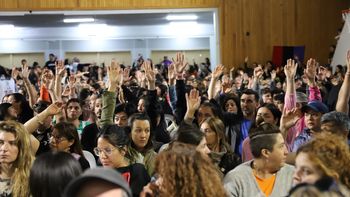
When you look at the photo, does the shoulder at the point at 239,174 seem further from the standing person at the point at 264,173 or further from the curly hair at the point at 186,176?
the curly hair at the point at 186,176

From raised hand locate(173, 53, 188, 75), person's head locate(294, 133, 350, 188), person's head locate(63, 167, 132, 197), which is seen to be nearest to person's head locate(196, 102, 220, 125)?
raised hand locate(173, 53, 188, 75)

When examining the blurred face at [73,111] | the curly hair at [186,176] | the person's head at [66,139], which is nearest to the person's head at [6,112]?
the blurred face at [73,111]

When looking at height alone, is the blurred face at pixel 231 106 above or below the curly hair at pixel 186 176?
above

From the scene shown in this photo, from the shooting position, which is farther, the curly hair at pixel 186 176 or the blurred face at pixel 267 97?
the blurred face at pixel 267 97

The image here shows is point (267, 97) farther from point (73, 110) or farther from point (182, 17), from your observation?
point (182, 17)

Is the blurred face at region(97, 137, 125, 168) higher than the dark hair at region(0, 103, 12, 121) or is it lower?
lower

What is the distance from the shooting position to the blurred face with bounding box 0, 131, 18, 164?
3787 mm

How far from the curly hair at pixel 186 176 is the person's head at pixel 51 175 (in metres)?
0.43

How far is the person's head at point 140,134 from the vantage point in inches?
205

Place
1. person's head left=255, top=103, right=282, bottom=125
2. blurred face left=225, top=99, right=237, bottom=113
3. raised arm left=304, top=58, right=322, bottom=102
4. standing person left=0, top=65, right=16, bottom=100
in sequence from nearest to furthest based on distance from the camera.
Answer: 1. person's head left=255, top=103, right=282, bottom=125
2. blurred face left=225, top=99, right=237, bottom=113
3. raised arm left=304, top=58, right=322, bottom=102
4. standing person left=0, top=65, right=16, bottom=100

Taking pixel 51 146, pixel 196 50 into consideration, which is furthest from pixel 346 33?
pixel 51 146

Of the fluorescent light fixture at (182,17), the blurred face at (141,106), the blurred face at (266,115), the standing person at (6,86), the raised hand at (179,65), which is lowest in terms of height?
the blurred face at (266,115)

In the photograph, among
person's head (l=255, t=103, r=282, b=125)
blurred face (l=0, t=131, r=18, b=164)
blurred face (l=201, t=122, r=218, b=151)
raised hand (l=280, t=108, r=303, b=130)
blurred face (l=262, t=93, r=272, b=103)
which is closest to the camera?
blurred face (l=0, t=131, r=18, b=164)

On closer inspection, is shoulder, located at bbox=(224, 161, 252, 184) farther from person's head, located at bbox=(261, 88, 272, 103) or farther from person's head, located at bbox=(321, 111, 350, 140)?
person's head, located at bbox=(261, 88, 272, 103)
